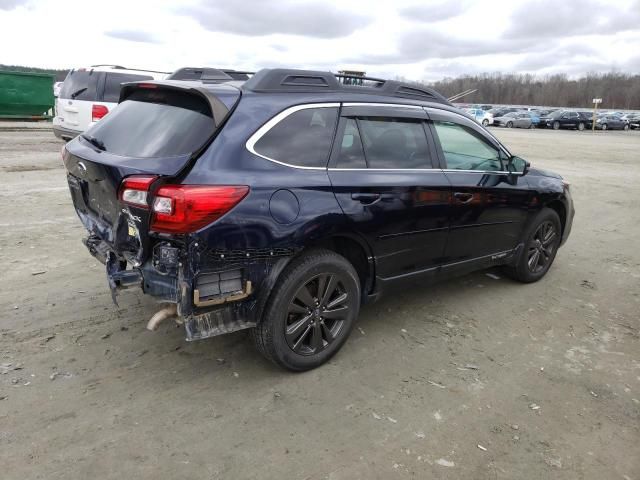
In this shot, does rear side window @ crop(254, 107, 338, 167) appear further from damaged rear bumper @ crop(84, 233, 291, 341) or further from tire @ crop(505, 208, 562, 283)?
tire @ crop(505, 208, 562, 283)

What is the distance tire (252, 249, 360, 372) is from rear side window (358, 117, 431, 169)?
30.6 inches

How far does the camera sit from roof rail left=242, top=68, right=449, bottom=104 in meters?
3.33

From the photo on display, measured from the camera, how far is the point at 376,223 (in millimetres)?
3547

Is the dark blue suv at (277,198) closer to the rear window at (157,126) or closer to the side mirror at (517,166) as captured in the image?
the rear window at (157,126)

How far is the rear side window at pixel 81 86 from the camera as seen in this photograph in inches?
431

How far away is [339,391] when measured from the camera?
10.8ft

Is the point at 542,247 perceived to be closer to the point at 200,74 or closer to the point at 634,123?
the point at 200,74

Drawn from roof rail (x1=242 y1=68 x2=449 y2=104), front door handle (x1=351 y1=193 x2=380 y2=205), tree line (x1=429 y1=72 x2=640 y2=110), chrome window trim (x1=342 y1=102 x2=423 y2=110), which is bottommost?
front door handle (x1=351 y1=193 x2=380 y2=205)

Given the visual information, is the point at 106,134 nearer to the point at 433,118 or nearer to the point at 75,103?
the point at 433,118

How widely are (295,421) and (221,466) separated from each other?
1.73 ft

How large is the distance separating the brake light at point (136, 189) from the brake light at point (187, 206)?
8cm

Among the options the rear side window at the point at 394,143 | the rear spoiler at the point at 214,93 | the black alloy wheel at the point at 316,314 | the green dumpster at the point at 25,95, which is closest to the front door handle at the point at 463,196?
the rear side window at the point at 394,143

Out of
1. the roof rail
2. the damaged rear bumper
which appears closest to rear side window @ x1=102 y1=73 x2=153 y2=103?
the roof rail

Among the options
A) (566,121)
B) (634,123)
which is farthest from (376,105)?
(634,123)
